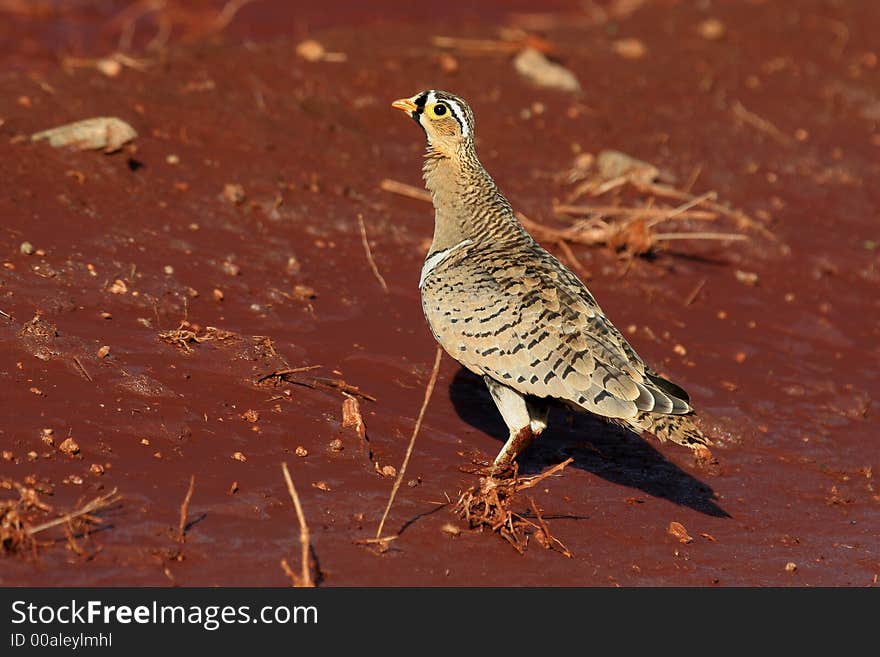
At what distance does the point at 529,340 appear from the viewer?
6.54m

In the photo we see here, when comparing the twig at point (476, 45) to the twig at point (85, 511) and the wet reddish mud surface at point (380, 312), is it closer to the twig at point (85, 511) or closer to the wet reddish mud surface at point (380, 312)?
the wet reddish mud surface at point (380, 312)

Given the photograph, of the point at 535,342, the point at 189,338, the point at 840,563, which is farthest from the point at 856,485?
the point at 189,338

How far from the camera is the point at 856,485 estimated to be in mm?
7668

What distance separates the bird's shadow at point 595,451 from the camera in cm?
724

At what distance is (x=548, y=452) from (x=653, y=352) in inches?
60.4

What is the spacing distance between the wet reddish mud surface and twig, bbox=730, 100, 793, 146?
36mm

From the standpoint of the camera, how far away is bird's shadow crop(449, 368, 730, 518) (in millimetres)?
7238

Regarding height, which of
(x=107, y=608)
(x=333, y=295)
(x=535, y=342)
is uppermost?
(x=535, y=342)

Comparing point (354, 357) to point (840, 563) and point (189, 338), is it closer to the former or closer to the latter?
point (189, 338)

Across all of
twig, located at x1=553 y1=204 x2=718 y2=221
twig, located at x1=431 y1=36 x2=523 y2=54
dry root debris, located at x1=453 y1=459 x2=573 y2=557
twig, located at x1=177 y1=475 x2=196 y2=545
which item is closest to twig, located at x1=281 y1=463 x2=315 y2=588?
twig, located at x1=177 y1=475 x2=196 y2=545

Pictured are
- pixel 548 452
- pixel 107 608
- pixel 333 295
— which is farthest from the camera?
pixel 333 295

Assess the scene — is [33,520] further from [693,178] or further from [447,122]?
[693,178]

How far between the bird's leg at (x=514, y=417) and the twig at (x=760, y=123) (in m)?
6.34

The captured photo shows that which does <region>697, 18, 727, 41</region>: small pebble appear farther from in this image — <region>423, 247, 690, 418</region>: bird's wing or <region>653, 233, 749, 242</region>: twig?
<region>423, 247, 690, 418</region>: bird's wing
